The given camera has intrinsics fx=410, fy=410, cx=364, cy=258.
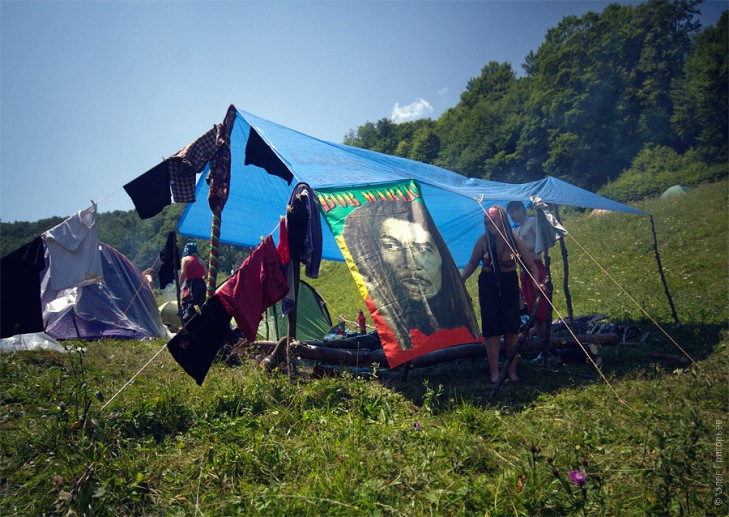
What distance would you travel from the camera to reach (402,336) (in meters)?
3.69

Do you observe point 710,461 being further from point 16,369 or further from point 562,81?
point 562,81

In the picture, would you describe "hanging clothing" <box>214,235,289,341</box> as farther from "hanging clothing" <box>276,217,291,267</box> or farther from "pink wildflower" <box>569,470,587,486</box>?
"pink wildflower" <box>569,470,587,486</box>

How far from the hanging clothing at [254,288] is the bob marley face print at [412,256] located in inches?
41.7

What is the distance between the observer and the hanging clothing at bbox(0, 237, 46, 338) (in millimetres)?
4281

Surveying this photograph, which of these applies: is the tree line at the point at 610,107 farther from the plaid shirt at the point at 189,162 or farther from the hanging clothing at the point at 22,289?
the hanging clothing at the point at 22,289

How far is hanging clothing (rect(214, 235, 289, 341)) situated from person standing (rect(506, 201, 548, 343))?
342 cm

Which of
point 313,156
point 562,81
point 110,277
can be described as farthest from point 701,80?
point 110,277

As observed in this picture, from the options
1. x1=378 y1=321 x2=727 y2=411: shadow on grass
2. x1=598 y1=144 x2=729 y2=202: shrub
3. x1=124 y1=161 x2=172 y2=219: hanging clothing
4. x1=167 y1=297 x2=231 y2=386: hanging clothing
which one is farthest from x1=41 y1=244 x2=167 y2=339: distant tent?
x1=598 y1=144 x2=729 y2=202: shrub

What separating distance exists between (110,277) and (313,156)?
513cm

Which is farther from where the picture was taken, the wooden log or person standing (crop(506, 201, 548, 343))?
person standing (crop(506, 201, 548, 343))

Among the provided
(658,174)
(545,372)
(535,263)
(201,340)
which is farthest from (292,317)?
(658,174)

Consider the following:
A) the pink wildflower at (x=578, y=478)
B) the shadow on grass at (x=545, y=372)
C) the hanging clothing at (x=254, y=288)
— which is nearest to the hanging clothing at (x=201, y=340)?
the hanging clothing at (x=254, y=288)

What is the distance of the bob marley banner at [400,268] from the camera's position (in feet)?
12.3

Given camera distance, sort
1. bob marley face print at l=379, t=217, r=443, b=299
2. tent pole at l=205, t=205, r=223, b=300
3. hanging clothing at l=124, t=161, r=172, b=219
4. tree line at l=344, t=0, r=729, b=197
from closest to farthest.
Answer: bob marley face print at l=379, t=217, r=443, b=299 < tent pole at l=205, t=205, r=223, b=300 < hanging clothing at l=124, t=161, r=172, b=219 < tree line at l=344, t=0, r=729, b=197
